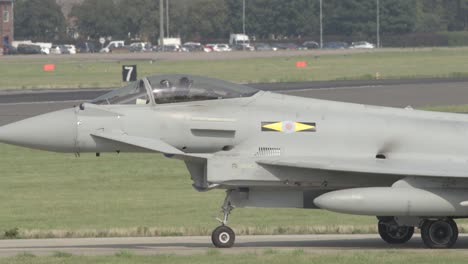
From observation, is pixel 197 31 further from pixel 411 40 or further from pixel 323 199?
pixel 323 199

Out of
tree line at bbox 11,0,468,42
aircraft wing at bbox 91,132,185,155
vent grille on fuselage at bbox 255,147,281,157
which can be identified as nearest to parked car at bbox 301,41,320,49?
tree line at bbox 11,0,468,42

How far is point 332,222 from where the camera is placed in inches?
899

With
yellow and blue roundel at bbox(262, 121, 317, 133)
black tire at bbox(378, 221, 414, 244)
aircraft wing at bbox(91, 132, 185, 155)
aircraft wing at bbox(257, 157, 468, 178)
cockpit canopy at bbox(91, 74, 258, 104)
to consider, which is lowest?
black tire at bbox(378, 221, 414, 244)

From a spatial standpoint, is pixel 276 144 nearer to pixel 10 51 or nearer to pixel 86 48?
pixel 10 51

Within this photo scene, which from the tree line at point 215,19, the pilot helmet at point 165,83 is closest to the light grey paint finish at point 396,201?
the pilot helmet at point 165,83

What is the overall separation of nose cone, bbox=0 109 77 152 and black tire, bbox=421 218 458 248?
5.78 meters

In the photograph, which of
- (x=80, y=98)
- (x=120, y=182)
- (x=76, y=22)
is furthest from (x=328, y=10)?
(x=120, y=182)

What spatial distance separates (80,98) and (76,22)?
5546 inches

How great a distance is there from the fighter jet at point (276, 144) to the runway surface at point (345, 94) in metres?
27.2

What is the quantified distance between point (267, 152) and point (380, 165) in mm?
1793

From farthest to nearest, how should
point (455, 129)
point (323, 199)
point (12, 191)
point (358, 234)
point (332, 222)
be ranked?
point (12, 191) < point (332, 222) < point (358, 234) < point (455, 129) < point (323, 199)

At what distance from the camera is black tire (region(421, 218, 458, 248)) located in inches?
694

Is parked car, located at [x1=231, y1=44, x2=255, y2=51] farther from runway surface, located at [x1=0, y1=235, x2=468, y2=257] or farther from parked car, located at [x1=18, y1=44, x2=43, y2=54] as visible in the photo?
runway surface, located at [x1=0, y1=235, x2=468, y2=257]

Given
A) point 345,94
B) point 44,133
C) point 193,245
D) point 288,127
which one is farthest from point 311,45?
point 44,133
